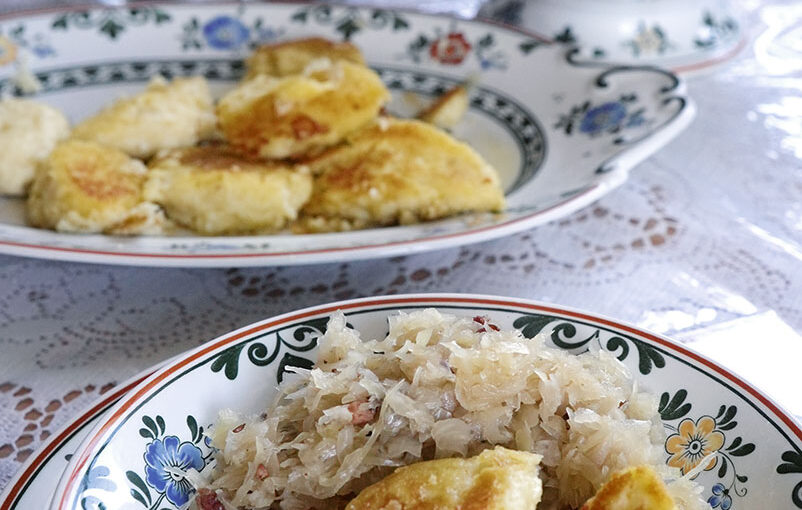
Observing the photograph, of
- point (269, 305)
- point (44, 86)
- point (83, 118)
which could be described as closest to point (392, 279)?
point (269, 305)

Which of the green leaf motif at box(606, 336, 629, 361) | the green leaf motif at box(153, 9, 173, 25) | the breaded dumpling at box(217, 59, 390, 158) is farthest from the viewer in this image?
the green leaf motif at box(153, 9, 173, 25)

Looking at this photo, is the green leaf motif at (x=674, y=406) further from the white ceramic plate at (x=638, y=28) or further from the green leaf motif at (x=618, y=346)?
the white ceramic plate at (x=638, y=28)

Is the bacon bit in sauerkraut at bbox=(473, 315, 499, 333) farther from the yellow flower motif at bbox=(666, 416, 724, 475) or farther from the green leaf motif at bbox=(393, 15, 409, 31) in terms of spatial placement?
the green leaf motif at bbox=(393, 15, 409, 31)

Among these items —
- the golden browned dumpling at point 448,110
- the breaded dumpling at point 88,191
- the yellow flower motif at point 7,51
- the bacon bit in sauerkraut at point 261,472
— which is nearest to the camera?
the bacon bit in sauerkraut at point 261,472

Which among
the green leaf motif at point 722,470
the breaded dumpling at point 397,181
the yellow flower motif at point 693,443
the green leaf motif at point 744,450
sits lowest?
the green leaf motif at point 722,470

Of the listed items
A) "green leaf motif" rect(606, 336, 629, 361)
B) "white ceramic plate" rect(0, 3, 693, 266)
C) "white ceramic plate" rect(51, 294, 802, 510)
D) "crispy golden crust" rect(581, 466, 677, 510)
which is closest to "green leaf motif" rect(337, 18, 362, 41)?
"white ceramic plate" rect(0, 3, 693, 266)

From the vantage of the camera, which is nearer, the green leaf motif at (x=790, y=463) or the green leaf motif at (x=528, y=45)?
the green leaf motif at (x=790, y=463)

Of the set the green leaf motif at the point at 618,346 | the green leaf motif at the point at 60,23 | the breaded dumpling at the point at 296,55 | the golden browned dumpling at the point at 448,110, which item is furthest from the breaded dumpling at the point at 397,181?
the green leaf motif at the point at 60,23

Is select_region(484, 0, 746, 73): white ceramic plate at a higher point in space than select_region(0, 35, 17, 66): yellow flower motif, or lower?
lower

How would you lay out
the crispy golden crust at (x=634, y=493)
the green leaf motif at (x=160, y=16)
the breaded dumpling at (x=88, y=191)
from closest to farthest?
the crispy golden crust at (x=634, y=493) < the breaded dumpling at (x=88, y=191) < the green leaf motif at (x=160, y=16)
